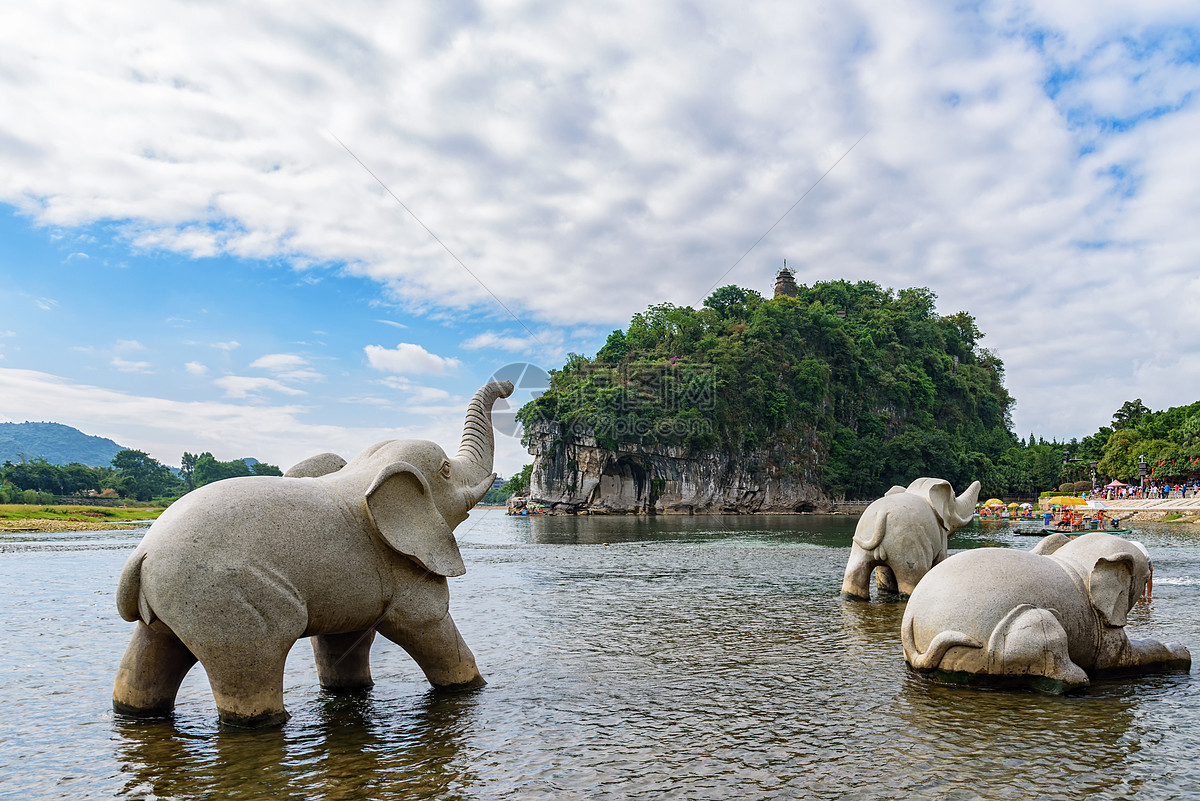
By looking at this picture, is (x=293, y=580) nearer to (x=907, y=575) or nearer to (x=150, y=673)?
(x=150, y=673)

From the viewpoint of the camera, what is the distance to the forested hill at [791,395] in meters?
77.1

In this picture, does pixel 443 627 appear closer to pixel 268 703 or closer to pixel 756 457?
pixel 268 703

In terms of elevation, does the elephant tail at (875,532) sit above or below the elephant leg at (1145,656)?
above

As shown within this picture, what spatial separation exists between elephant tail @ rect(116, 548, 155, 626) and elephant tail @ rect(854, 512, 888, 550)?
9.95 metres

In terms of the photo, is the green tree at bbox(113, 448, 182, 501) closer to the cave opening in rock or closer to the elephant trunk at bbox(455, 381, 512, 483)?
the cave opening in rock

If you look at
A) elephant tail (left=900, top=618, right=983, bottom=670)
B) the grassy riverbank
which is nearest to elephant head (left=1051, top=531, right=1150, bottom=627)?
elephant tail (left=900, top=618, right=983, bottom=670)

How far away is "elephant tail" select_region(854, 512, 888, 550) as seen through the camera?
468 inches

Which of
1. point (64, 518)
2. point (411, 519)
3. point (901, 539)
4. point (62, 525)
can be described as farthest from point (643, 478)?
point (411, 519)

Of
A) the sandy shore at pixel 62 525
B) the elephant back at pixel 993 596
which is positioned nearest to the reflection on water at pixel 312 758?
the elephant back at pixel 993 596

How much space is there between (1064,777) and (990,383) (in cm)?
12060

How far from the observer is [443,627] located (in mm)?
6543

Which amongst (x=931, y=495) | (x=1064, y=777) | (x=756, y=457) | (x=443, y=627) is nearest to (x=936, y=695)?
(x=1064, y=777)

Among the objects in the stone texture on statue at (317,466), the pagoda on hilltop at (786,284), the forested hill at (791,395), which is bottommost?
the stone texture on statue at (317,466)

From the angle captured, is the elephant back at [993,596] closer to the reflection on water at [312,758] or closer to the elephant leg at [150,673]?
the reflection on water at [312,758]
